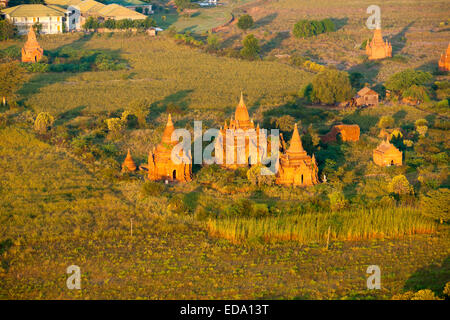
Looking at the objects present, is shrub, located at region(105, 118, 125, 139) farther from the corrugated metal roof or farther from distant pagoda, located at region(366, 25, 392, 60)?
the corrugated metal roof

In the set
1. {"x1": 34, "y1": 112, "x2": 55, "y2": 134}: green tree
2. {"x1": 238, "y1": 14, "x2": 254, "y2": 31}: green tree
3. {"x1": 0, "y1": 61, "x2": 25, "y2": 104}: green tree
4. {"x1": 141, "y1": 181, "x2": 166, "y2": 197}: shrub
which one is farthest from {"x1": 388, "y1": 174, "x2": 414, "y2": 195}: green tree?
{"x1": 238, "y1": 14, "x2": 254, "y2": 31}: green tree

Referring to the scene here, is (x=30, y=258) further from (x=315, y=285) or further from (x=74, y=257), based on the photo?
(x=315, y=285)

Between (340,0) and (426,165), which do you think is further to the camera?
(340,0)

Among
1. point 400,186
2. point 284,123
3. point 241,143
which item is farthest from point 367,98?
point 400,186

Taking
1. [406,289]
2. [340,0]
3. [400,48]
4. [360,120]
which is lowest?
A: [406,289]

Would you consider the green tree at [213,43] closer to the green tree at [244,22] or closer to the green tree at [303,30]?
the green tree at [244,22]

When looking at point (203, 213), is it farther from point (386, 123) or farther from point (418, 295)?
point (386, 123)

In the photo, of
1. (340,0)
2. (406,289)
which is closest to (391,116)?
(406,289)
